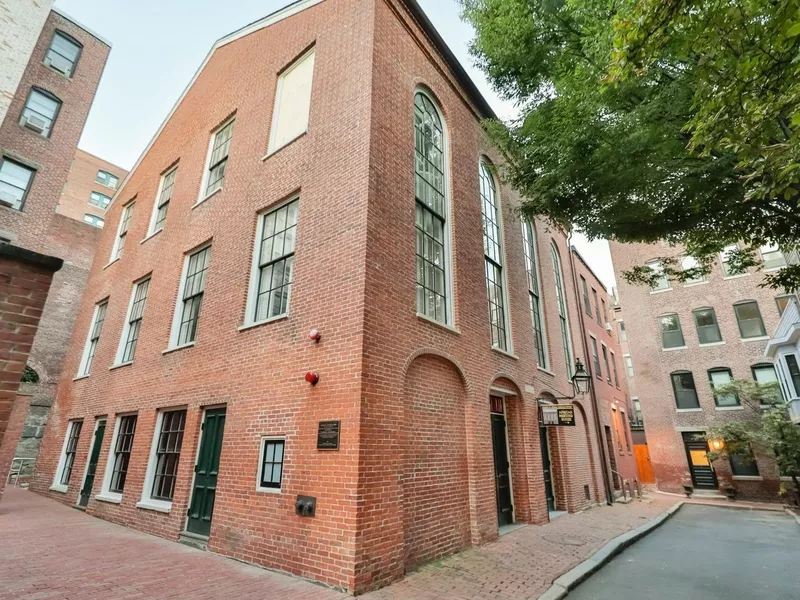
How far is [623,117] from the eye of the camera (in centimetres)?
653

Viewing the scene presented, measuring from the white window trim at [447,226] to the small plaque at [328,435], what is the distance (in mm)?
2456

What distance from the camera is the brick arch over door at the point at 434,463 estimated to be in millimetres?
6188

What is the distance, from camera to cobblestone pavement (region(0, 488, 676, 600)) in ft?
15.5

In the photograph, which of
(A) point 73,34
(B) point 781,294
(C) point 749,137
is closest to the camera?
(C) point 749,137

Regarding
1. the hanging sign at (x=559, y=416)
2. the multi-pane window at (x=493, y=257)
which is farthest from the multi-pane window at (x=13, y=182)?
the hanging sign at (x=559, y=416)

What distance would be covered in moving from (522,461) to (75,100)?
22.4 m

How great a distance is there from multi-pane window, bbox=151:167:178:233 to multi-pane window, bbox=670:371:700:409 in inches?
1009

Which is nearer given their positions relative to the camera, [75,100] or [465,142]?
[465,142]

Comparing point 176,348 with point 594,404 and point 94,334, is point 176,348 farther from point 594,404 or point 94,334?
point 594,404

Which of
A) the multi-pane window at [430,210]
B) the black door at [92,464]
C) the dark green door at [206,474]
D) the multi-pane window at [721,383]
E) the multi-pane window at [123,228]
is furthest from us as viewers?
the multi-pane window at [721,383]

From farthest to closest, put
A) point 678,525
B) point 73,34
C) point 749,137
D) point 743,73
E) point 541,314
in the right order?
point 73,34, point 541,314, point 678,525, point 749,137, point 743,73

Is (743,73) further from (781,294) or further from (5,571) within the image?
(781,294)

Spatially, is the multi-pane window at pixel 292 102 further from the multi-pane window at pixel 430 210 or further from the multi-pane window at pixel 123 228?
the multi-pane window at pixel 123 228

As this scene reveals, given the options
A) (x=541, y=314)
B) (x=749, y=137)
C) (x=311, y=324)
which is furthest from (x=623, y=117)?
(x=541, y=314)
